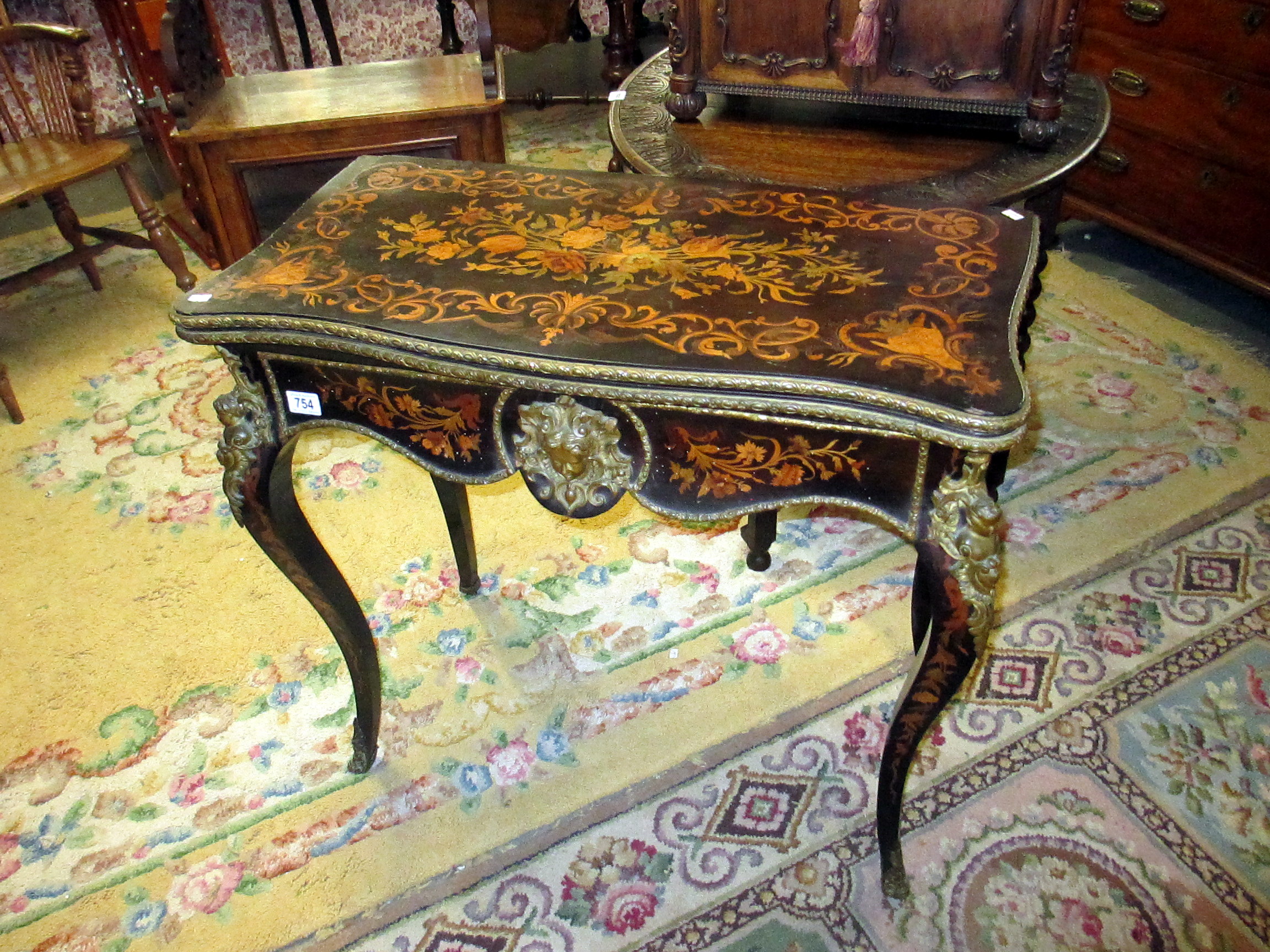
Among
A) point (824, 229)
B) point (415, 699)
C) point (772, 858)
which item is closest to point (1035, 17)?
point (824, 229)

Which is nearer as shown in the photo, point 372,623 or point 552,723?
point 552,723

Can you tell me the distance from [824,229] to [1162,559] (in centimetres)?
127

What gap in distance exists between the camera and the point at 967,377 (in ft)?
3.24

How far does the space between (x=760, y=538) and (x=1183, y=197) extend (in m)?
1.88

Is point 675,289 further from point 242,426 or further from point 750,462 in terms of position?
point 242,426

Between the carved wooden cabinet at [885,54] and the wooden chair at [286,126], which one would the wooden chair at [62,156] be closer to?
the wooden chair at [286,126]

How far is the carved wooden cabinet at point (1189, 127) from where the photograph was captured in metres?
2.48

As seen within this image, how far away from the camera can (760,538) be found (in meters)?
2.00

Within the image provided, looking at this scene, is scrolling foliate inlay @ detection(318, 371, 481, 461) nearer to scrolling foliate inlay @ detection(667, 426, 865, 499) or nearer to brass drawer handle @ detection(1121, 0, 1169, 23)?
scrolling foliate inlay @ detection(667, 426, 865, 499)

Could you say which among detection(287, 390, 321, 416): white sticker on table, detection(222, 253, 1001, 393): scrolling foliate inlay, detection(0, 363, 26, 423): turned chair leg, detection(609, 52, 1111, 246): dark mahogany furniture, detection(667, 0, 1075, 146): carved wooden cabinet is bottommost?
detection(0, 363, 26, 423): turned chair leg

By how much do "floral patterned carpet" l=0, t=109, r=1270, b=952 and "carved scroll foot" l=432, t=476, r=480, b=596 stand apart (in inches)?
2.3

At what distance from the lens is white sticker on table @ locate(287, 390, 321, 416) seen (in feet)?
4.07

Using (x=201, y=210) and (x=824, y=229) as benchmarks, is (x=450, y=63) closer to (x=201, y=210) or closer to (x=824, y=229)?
(x=201, y=210)

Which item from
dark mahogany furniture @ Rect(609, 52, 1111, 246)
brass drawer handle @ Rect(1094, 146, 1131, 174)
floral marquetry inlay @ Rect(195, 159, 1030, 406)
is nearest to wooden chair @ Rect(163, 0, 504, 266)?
dark mahogany furniture @ Rect(609, 52, 1111, 246)
